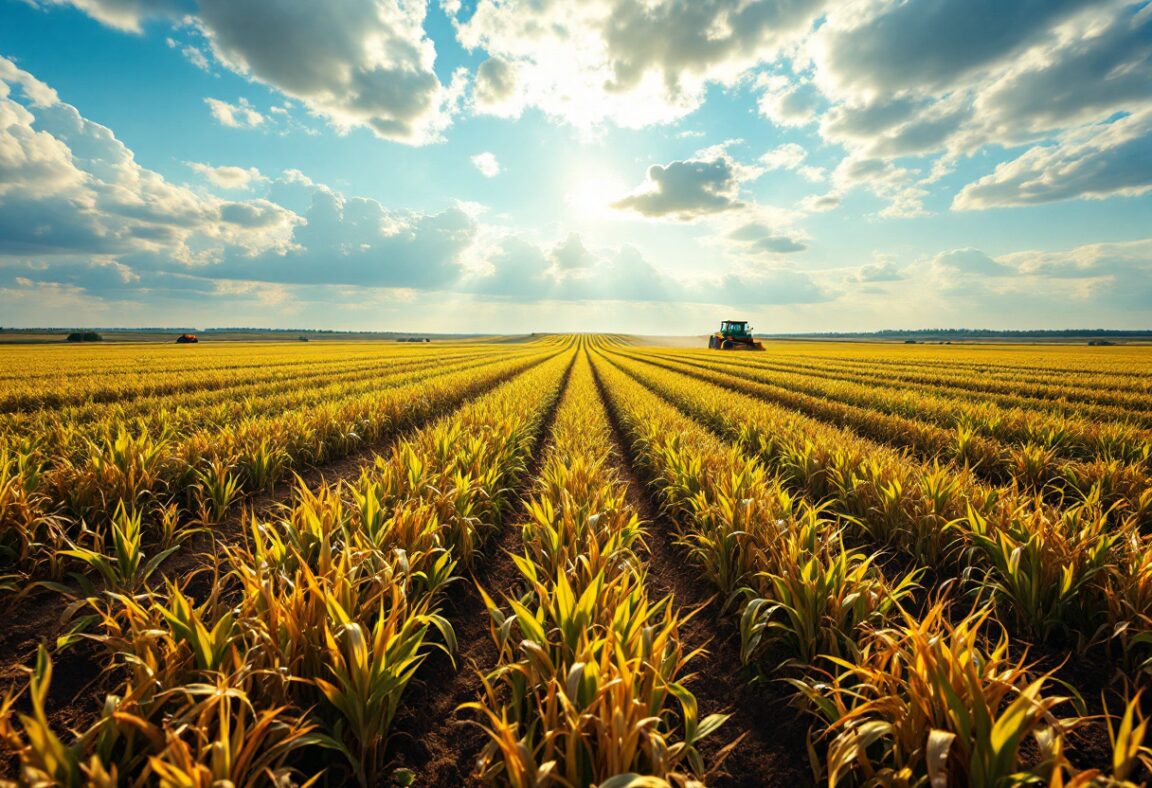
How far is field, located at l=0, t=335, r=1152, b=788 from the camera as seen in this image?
202 cm

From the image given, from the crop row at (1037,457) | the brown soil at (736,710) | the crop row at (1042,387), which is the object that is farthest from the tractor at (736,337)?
the brown soil at (736,710)

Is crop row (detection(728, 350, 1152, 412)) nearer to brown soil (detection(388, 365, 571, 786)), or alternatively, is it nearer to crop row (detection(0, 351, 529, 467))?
brown soil (detection(388, 365, 571, 786))

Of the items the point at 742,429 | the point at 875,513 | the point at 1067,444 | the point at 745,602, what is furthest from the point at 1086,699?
the point at 1067,444

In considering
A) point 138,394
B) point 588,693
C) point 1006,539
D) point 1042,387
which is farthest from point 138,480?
point 1042,387

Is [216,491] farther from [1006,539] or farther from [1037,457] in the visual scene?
[1037,457]

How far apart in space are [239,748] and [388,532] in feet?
6.79

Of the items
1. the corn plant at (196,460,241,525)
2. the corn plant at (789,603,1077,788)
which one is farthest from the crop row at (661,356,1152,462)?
the corn plant at (196,460,241,525)

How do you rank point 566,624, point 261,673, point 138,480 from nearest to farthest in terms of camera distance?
point 261,673 < point 566,624 < point 138,480

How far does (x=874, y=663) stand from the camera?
2859mm

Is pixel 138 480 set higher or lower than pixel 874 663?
higher

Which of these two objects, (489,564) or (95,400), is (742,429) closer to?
(489,564)

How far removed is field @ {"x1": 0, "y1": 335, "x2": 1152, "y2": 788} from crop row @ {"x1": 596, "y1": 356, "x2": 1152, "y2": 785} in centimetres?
2

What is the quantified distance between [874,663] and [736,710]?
961mm

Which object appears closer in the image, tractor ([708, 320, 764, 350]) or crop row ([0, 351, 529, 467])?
crop row ([0, 351, 529, 467])
